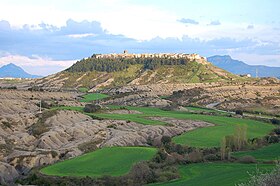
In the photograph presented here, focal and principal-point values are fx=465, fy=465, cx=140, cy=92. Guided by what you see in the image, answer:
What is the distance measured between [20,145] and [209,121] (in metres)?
45.8

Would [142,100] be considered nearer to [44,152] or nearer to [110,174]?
[44,152]

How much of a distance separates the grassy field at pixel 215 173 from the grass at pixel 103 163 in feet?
22.6

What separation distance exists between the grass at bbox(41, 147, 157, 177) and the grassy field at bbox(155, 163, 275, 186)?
22.6ft

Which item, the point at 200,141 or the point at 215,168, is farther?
the point at 200,141

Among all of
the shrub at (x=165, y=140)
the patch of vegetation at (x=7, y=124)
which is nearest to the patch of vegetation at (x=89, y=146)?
the shrub at (x=165, y=140)

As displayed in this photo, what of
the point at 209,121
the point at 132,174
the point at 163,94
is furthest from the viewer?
the point at 163,94

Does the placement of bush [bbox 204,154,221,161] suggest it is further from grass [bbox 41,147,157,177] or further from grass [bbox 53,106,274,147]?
grass [bbox 53,106,274,147]

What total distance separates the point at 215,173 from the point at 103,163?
1561cm

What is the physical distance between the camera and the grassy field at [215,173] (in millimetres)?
46078

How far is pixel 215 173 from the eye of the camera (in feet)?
174

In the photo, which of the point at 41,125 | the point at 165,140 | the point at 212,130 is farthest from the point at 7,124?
the point at 212,130

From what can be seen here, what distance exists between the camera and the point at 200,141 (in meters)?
80.2

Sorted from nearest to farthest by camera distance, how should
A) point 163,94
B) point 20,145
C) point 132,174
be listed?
1. point 132,174
2. point 20,145
3. point 163,94

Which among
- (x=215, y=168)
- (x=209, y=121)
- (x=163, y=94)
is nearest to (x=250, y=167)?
(x=215, y=168)
